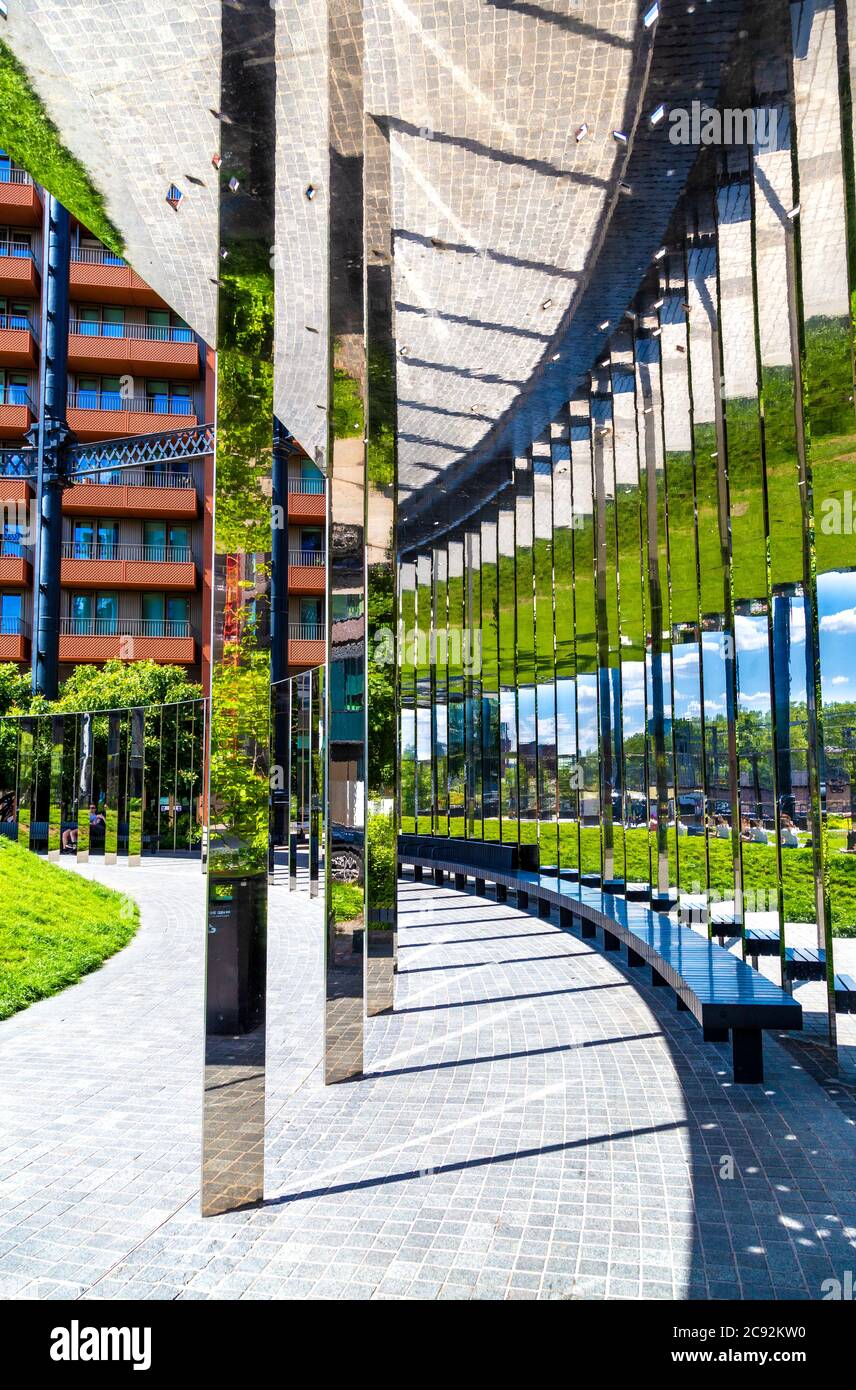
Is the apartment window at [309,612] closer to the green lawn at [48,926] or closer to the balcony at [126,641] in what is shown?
the balcony at [126,641]

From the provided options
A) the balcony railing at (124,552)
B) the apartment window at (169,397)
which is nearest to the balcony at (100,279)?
the apartment window at (169,397)

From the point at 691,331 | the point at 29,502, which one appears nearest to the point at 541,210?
the point at 691,331

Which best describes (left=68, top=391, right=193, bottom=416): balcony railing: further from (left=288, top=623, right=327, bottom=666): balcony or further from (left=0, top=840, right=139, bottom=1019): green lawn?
(left=0, top=840, right=139, bottom=1019): green lawn

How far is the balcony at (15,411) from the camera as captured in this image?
40.8m

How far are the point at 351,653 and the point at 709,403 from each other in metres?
5.19

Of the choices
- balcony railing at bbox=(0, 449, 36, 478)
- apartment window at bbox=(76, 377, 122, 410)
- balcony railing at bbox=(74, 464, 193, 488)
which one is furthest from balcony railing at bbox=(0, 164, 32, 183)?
balcony railing at bbox=(0, 449, 36, 478)

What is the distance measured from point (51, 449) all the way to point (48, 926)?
21.8 meters

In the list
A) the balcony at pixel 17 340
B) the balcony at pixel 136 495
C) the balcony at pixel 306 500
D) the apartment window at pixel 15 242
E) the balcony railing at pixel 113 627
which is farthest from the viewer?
the balcony at pixel 306 500

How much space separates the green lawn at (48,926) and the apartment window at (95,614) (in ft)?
86.1

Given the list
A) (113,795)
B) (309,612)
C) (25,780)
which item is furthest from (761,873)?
(309,612)

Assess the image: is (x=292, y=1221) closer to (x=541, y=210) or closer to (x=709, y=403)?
(x=541, y=210)

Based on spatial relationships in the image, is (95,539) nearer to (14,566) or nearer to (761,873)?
(14,566)

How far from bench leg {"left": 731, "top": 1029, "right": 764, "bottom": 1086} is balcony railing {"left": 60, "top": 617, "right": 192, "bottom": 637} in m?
38.5

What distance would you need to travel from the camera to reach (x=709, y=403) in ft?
33.8
